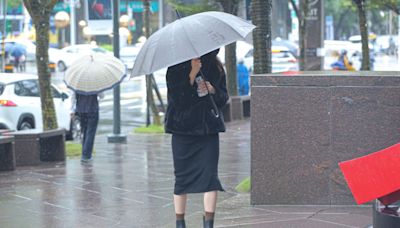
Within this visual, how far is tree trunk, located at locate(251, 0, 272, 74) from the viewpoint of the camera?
9883 mm

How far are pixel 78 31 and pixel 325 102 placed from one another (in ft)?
211

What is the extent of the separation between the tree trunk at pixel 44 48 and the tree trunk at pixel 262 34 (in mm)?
5793

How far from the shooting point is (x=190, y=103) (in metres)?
7.09

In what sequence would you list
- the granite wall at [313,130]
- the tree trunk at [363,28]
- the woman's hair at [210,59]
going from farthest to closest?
1. the tree trunk at [363,28]
2. the granite wall at [313,130]
3. the woman's hair at [210,59]

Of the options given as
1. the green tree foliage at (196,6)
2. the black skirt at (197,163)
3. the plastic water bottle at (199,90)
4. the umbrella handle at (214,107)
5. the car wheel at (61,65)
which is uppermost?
the green tree foliage at (196,6)

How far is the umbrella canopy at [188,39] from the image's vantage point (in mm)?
6777

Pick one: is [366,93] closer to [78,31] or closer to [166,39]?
[166,39]

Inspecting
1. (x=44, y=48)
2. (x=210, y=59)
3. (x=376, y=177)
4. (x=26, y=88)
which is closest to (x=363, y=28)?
(x=26, y=88)

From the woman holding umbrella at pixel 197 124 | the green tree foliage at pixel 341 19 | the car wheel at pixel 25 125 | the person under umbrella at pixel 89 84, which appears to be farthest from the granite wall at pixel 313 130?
the green tree foliage at pixel 341 19

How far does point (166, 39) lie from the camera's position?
7.00 m

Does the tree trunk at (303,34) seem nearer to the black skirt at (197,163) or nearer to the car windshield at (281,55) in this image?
the black skirt at (197,163)

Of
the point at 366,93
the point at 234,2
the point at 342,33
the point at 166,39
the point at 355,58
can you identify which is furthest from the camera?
the point at 342,33

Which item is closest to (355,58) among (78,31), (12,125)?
(78,31)

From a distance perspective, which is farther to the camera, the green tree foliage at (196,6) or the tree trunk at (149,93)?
the tree trunk at (149,93)
